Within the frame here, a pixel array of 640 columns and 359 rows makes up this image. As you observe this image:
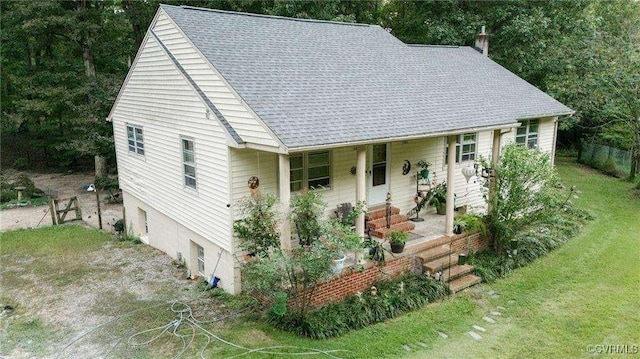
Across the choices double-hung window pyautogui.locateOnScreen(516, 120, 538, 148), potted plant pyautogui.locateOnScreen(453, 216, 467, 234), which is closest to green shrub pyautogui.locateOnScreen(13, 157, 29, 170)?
potted plant pyautogui.locateOnScreen(453, 216, 467, 234)

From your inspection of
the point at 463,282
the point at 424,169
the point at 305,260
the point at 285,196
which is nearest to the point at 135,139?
the point at 285,196

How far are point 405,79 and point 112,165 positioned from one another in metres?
18.3

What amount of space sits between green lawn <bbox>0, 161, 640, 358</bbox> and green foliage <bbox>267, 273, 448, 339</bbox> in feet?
0.59

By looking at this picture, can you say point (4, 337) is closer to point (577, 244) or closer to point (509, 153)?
point (509, 153)

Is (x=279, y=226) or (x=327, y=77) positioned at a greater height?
(x=327, y=77)

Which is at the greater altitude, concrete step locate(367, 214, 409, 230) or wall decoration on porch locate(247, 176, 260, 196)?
wall decoration on porch locate(247, 176, 260, 196)

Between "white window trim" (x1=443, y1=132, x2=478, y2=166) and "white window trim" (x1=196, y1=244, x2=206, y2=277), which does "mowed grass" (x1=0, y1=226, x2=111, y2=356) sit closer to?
"white window trim" (x1=196, y1=244, x2=206, y2=277)

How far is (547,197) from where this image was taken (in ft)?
37.6

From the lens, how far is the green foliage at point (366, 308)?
27.5 ft

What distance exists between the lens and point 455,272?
10.6m

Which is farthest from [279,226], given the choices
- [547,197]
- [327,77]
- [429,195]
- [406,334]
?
[547,197]

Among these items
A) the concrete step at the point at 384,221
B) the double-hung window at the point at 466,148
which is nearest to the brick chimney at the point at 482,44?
the double-hung window at the point at 466,148

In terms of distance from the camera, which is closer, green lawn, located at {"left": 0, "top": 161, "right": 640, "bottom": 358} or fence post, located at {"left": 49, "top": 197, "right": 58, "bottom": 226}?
green lawn, located at {"left": 0, "top": 161, "right": 640, "bottom": 358}

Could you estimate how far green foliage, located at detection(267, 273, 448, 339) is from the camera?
838cm
